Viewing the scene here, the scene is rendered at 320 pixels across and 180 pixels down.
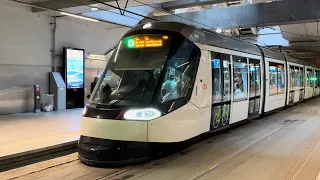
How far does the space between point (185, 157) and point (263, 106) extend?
6234mm

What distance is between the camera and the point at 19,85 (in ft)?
45.4

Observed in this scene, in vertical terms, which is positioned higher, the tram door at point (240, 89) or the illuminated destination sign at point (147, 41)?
the illuminated destination sign at point (147, 41)

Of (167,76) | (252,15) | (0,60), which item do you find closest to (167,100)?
(167,76)

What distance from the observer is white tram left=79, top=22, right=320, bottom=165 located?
5.98m

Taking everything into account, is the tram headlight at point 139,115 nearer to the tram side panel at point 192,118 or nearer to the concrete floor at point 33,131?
the tram side panel at point 192,118

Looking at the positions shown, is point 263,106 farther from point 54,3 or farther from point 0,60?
point 0,60

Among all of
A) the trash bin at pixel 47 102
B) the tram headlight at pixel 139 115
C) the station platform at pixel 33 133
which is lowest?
the station platform at pixel 33 133

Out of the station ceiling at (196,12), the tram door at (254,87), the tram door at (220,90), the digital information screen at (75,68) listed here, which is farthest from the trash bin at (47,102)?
the tram door at (220,90)

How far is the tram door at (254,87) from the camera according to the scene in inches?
410

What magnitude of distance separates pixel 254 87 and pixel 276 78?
3.31 m

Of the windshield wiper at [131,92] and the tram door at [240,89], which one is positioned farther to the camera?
the tram door at [240,89]

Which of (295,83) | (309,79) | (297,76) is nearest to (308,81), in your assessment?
(309,79)

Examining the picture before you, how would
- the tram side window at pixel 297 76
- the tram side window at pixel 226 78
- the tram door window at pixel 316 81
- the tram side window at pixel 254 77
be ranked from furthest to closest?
the tram door window at pixel 316 81
the tram side window at pixel 297 76
the tram side window at pixel 254 77
the tram side window at pixel 226 78

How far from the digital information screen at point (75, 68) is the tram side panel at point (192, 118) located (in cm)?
987
